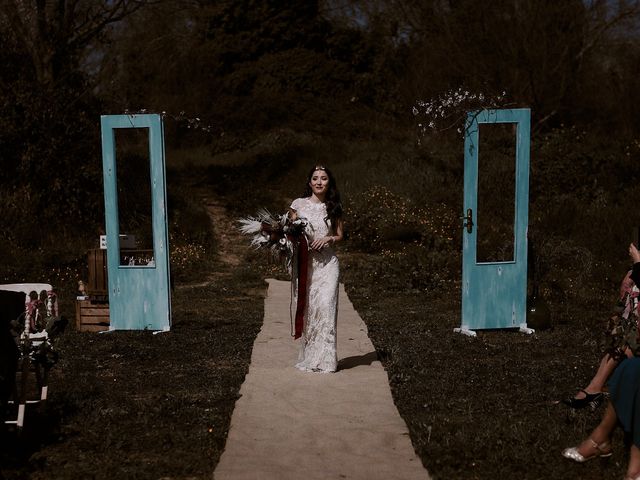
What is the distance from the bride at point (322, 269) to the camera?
725cm

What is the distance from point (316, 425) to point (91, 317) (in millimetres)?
4660

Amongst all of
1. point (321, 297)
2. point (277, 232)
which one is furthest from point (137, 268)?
point (321, 297)

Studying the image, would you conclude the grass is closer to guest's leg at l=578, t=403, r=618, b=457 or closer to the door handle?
guest's leg at l=578, t=403, r=618, b=457

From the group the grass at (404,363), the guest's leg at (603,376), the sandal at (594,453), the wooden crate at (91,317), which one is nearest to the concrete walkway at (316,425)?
the grass at (404,363)

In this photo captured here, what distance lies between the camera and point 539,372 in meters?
7.41

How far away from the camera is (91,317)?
378 inches

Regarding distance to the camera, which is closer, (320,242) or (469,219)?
(320,242)

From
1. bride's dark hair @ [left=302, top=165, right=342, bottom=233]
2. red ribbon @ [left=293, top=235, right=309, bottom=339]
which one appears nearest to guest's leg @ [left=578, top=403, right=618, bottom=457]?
red ribbon @ [left=293, top=235, right=309, bottom=339]

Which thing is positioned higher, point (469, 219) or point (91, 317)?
point (469, 219)

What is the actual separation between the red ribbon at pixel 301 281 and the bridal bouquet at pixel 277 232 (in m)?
0.08

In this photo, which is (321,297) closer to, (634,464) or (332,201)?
(332,201)

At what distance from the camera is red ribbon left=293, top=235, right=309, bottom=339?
7.21 meters

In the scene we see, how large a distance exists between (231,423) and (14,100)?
11806mm

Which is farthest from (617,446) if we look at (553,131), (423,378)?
(553,131)
